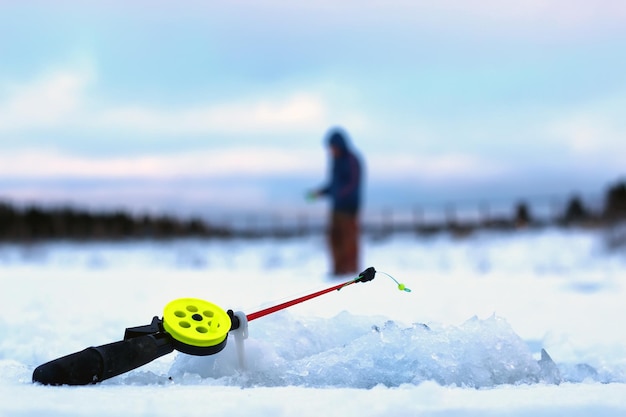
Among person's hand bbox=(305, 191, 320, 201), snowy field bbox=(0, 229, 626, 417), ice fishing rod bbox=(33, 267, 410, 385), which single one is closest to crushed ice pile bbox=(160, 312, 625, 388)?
snowy field bbox=(0, 229, 626, 417)

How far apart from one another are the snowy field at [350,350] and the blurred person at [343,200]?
1.56 m

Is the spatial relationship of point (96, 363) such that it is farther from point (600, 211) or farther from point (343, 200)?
point (600, 211)

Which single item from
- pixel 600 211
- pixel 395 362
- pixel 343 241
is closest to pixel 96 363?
pixel 395 362

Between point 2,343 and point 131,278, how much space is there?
312 centimetres

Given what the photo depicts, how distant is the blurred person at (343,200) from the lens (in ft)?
23.5

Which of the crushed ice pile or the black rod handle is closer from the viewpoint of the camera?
the black rod handle

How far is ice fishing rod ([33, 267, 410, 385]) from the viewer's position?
1.77 metres

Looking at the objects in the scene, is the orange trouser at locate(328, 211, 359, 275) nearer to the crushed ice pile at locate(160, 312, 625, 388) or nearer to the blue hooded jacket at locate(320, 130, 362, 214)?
the blue hooded jacket at locate(320, 130, 362, 214)

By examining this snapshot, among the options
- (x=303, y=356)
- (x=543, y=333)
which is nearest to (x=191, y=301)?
(x=303, y=356)

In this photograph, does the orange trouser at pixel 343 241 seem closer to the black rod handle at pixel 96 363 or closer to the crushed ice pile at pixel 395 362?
the crushed ice pile at pixel 395 362

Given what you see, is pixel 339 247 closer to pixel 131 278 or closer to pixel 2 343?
pixel 131 278

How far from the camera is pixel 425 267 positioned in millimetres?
11617

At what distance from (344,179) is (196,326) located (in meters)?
5.34

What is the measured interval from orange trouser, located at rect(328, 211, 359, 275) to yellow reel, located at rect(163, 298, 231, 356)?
17.0 ft
